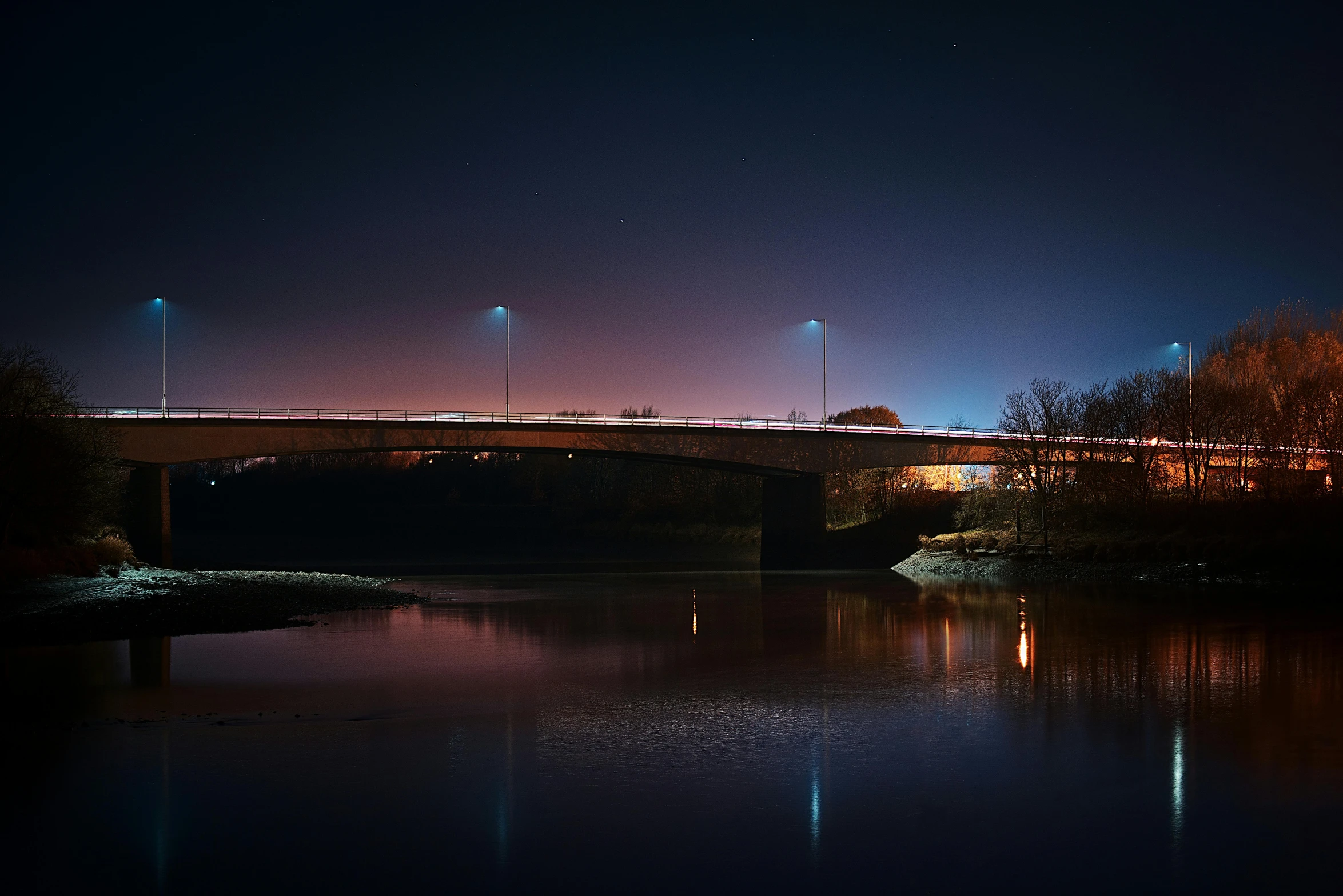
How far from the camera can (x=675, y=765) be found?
15.1m

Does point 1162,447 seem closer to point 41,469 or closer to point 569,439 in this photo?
point 569,439

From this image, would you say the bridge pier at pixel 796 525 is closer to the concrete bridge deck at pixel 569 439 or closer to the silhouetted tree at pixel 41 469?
the concrete bridge deck at pixel 569 439

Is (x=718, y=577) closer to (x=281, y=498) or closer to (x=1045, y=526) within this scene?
(x=1045, y=526)

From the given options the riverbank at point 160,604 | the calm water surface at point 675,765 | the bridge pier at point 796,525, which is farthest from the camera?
the bridge pier at point 796,525

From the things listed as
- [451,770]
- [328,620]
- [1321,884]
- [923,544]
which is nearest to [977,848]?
[1321,884]

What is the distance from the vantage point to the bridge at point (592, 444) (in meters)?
66.2

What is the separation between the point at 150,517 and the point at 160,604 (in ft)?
118

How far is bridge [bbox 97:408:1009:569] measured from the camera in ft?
217

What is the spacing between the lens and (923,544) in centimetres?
7000

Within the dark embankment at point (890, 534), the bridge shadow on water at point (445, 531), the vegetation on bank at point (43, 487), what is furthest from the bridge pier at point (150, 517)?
the dark embankment at point (890, 534)

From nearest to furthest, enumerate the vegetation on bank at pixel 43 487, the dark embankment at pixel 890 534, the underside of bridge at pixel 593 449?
1. the vegetation on bank at pixel 43 487
2. the underside of bridge at pixel 593 449
3. the dark embankment at pixel 890 534

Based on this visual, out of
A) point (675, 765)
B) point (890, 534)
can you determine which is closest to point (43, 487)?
point (675, 765)

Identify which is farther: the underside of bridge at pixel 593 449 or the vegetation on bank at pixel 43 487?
the underside of bridge at pixel 593 449

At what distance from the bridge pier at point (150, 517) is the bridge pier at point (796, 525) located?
133 ft
